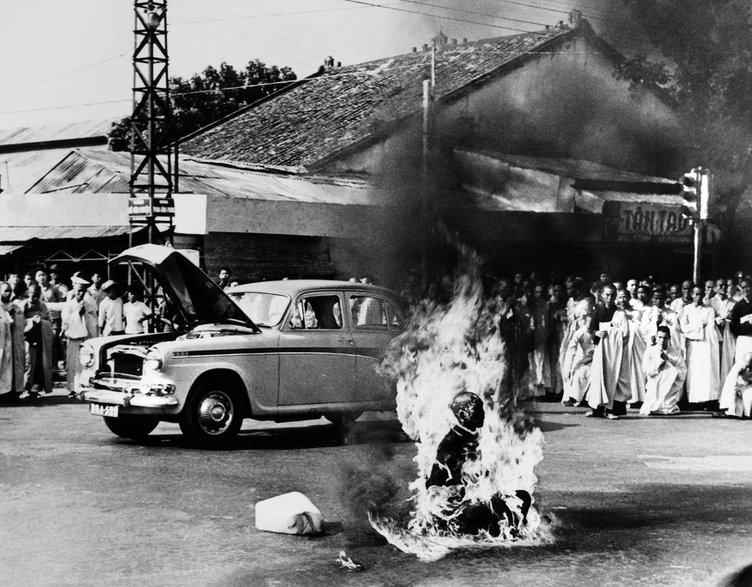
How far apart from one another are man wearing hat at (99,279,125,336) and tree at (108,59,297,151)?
27.3 metres

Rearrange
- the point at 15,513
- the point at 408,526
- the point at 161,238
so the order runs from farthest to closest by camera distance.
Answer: the point at 161,238
the point at 15,513
the point at 408,526

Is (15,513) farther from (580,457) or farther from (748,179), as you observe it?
(748,179)

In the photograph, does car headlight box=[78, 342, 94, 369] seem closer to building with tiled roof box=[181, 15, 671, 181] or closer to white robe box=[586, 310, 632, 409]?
building with tiled roof box=[181, 15, 671, 181]

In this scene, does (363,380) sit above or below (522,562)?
above

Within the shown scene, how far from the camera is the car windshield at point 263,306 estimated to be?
12180mm

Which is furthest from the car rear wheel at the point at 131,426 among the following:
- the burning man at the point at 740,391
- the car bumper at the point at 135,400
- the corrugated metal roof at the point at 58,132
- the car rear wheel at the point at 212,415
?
the corrugated metal roof at the point at 58,132

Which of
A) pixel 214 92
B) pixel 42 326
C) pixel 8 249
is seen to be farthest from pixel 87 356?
pixel 214 92

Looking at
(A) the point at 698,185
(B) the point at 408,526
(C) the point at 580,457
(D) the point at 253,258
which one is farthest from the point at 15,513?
(D) the point at 253,258

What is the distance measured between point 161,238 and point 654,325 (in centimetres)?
1202

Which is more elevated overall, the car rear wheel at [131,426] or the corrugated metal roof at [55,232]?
the corrugated metal roof at [55,232]

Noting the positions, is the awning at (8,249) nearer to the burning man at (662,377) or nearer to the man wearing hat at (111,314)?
the man wearing hat at (111,314)

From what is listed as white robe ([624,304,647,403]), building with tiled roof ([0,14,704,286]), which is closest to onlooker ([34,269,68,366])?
building with tiled roof ([0,14,704,286])

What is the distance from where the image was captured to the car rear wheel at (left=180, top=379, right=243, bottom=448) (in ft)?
37.8

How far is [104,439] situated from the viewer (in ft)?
40.3
